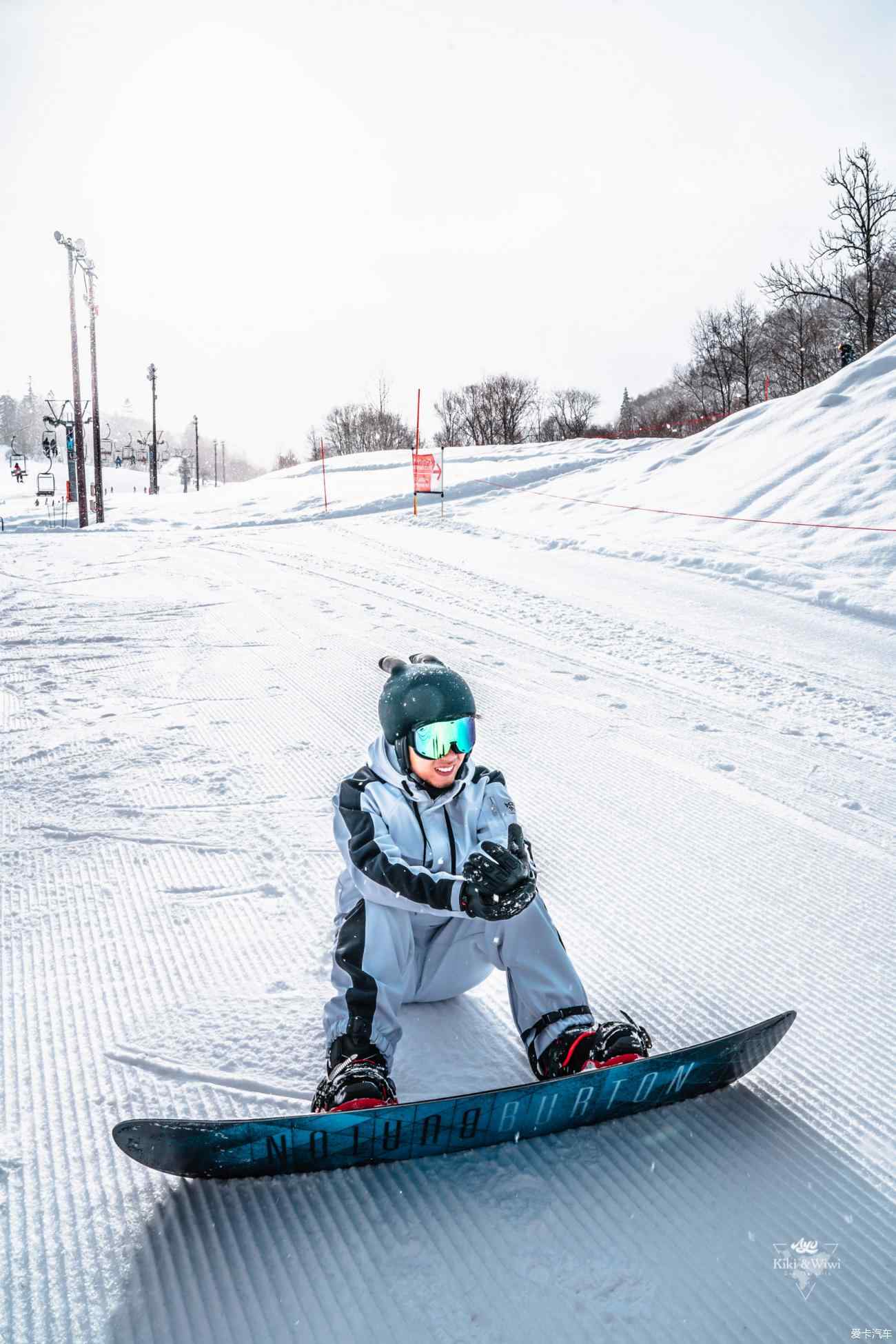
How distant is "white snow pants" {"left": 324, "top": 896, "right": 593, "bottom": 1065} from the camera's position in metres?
2.22

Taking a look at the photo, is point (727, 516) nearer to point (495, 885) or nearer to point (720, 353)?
point (495, 885)

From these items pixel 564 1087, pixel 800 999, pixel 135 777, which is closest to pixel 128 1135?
pixel 564 1087

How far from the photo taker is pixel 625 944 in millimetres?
3061

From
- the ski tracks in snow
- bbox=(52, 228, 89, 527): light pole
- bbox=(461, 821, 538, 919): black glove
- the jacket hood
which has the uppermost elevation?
bbox=(52, 228, 89, 527): light pole

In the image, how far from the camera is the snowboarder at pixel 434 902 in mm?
2145

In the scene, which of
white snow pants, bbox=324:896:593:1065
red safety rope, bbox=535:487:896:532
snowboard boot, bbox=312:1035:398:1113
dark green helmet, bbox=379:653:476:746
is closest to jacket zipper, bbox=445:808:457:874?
white snow pants, bbox=324:896:593:1065

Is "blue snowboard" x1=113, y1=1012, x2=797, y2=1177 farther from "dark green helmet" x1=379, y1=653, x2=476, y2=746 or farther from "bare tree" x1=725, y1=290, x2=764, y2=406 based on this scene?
"bare tree" x1=725, y1=290, x2=764, y2=406

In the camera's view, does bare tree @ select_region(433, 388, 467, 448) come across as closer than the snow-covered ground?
No

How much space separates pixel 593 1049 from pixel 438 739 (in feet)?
3.03

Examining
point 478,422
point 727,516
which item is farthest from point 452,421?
point 727,516

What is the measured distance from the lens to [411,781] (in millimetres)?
2322

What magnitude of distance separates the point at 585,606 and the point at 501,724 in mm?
3477

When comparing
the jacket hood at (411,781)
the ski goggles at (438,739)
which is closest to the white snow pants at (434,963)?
the jacket hood at (411,781)

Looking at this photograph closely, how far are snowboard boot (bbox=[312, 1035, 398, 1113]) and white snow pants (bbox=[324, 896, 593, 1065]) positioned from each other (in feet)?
0.12
